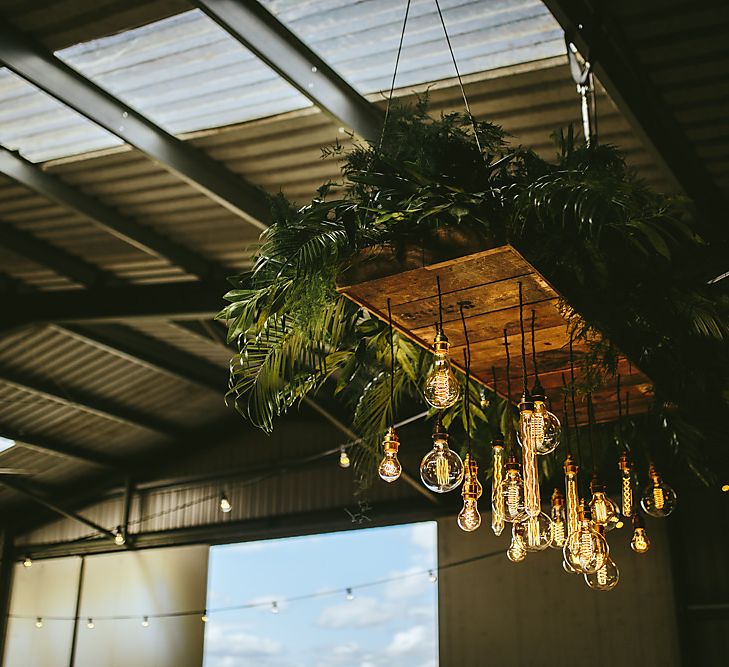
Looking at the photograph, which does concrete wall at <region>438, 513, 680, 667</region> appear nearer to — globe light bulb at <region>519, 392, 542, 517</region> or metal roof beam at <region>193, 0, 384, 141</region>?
metal roof beam at <region>193, 0, 384, 141</region>

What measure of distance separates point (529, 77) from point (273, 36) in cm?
148

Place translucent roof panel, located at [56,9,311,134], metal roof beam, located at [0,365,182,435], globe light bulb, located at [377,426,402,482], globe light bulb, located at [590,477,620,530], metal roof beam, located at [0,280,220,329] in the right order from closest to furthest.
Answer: globe light bulb, located at [377,426,402,482] < globe light bulb, located at [590,477,620,530] < translucent roof panel, located at [56,9,311,134] < metal roof beam, located at [0,280,220,329] < metal roof beam, located at [0,365,182,435]

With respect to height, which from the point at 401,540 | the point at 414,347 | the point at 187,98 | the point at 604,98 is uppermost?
the point at 187,98

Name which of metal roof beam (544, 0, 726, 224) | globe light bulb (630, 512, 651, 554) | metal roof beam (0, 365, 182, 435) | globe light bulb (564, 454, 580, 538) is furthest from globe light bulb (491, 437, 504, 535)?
metal roof beam (0, 365, 182, 435)

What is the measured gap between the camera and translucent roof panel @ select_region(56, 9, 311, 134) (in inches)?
225

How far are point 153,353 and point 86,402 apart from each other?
1551mm

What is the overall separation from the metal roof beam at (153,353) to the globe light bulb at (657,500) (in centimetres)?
837

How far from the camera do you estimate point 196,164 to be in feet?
22.5

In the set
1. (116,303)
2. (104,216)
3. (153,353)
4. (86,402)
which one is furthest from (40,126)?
(86,402)

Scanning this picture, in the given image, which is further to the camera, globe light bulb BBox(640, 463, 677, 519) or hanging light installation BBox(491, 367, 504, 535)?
globe light bulb BBox(640, 463, 677, 519)

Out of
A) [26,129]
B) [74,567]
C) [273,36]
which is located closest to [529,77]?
[273,36]

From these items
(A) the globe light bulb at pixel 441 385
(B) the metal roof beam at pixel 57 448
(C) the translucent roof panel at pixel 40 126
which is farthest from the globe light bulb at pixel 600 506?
(B) the metal roof beam at pixel 57 448

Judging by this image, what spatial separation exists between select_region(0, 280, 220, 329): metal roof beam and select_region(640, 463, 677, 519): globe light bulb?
5081 millimetres

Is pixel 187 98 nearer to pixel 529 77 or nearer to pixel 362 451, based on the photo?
pixel 529 77
